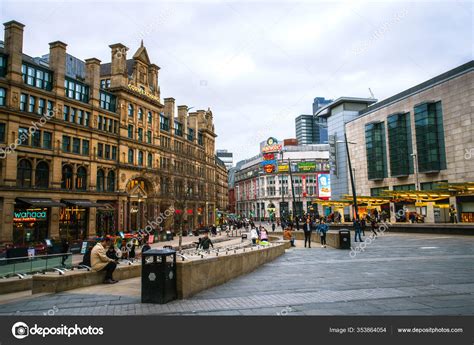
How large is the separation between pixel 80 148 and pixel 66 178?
4.17m

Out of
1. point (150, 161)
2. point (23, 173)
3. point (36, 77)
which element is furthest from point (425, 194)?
point (36, 77)

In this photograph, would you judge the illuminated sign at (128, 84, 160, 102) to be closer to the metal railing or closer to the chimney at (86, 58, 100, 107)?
the chimney at (86, 58, 100, 107)

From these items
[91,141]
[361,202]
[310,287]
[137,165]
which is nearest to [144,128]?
[137,165]

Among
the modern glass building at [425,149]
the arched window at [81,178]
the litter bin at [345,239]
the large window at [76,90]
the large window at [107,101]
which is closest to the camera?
the litter bin at [345,239]

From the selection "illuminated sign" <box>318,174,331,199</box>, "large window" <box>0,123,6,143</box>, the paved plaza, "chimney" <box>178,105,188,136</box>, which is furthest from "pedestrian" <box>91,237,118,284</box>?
"illuminated sign" <box>318,174,331,199</box>

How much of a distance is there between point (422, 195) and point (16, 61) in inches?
1859

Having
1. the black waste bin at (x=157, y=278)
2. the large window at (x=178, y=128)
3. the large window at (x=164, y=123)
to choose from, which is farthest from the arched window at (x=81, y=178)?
the black waste bin at (x=157, y=278)

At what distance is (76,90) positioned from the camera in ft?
138

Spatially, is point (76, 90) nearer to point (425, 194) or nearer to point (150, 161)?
point (150, 161)

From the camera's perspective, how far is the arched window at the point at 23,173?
34.1 m

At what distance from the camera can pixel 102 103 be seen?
1842 inches

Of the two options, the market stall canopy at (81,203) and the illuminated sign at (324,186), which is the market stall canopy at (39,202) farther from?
the illuminated sign at (324,186)

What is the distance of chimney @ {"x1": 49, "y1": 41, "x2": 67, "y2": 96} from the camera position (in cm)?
3850

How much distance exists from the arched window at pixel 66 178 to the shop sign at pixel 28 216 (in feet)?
13.5
